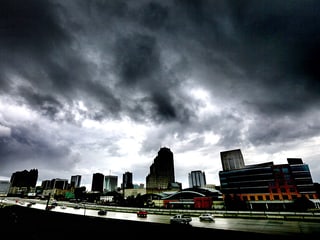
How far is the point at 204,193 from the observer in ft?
314

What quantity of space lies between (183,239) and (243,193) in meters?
93.9

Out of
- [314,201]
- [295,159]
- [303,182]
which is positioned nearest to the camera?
[314,201]

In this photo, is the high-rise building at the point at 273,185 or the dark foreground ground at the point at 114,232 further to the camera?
the high-rise building at the point at 273,185

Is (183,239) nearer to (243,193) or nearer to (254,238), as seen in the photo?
(254,238)

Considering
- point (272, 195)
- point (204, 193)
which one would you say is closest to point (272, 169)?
point (272, 195)

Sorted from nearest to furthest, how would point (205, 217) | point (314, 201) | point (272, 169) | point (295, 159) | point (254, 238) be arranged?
point (254, 238) → point (205, 217) → point (314, 201) → point (272, 169) → point (295, 159)

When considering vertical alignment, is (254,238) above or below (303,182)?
below

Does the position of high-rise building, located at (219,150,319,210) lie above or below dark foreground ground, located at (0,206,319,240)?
above

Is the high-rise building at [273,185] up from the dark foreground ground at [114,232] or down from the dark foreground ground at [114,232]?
up

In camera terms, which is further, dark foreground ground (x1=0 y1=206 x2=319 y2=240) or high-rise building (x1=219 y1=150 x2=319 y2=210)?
high-rise building (x1=219 y1=150 x2=319 y2=210)

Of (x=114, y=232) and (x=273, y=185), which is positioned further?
(x=273, y=185)

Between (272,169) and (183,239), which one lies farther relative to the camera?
(272,169)

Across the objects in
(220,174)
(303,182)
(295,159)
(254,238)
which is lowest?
(254,238)

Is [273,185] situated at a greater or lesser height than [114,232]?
greater
